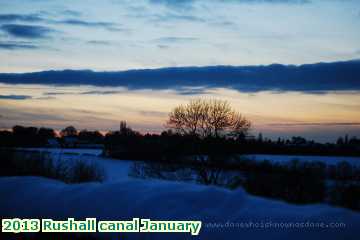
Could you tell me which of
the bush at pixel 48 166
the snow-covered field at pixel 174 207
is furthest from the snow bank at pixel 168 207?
the bush at pixel 48 166

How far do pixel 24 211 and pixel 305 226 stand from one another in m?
5.48

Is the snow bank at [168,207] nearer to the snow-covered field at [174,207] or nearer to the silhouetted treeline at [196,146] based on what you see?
the snow-covered field at [174,207]

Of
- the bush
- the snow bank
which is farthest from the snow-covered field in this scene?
the bush

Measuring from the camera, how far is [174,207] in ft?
24.9

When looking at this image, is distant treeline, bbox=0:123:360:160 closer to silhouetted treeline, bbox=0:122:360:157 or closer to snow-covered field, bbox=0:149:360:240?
silhouetted treeline, bbox=0:122:360:157

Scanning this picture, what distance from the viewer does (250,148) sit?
44.5m

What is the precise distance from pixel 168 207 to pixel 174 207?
11cm

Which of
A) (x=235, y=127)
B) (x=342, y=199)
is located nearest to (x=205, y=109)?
(x=235, y=127)

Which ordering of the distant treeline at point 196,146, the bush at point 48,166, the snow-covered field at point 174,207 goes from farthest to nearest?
1. the distant treeline at point 196,146
2. the bush at point 48,166
3. the snow-covered field at point 174,207

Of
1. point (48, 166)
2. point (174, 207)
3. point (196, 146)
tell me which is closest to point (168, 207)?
point (174, 207)

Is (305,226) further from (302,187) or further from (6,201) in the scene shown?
(302,187)

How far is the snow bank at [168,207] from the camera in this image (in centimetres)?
645

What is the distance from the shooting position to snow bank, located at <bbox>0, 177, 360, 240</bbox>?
6.45 metres

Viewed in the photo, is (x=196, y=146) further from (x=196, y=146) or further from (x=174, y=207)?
(x=174, y=207)
